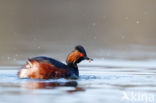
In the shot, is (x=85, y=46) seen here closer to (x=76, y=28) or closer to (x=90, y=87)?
(x=76, y=28)

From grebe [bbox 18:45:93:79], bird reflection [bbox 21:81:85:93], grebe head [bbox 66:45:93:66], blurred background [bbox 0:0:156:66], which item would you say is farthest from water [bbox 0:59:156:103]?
blurred background [bbox 0:0:156:66]

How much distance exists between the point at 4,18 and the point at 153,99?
45.5 feet

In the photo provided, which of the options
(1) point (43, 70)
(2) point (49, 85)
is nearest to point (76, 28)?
(1) point (43, 70)

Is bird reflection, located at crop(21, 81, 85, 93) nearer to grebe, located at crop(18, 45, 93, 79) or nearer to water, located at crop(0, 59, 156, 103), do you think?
water, located at crop(0, 59, 156, 103)

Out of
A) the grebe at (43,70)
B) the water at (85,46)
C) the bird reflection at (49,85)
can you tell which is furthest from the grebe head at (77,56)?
the bird reflection at (49,85)

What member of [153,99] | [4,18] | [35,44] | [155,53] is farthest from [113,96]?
[4,18]

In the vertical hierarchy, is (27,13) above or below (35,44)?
above

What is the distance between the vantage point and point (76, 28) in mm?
23016

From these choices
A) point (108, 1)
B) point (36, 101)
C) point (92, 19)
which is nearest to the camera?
point (36, 101)

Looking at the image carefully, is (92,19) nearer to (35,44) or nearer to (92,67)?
(35,44)

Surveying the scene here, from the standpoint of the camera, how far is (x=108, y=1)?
2902 cm

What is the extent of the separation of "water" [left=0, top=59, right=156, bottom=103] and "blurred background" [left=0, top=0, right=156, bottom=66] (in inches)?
104

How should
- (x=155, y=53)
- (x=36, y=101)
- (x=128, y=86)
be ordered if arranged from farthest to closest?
1. (x=155, y=53)
2. (x=128, y=86)
3. (x=36, y=101)

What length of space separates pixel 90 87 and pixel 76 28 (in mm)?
11974
